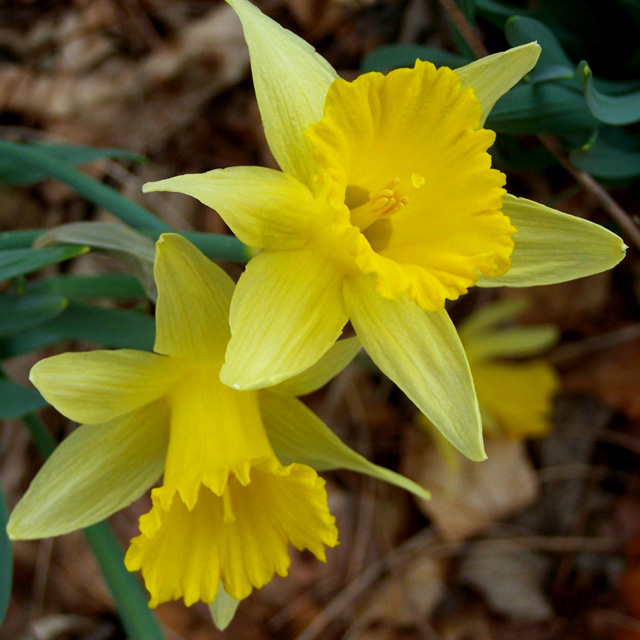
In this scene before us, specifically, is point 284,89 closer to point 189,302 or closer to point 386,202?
point 386,202

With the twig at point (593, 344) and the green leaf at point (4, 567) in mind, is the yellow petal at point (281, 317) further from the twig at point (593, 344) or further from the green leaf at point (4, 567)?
the twig at point (593, 344)

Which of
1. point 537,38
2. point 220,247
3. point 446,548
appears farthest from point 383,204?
point 446,548

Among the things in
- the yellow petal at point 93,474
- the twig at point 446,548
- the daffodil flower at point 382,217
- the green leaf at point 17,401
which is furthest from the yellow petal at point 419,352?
the twig at point 446,548

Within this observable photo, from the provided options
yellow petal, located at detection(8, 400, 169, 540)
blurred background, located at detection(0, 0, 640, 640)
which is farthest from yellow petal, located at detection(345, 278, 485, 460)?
blurred background, located at detection(0, 0, 640, 640)

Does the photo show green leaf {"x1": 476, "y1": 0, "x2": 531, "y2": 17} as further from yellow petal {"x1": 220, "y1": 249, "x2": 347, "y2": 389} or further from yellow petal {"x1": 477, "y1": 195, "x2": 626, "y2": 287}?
yellow petal {"x1": 220, "y1": 249, "x2": 347, "y2": 389}

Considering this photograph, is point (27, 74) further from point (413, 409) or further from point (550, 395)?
point (550, 395)

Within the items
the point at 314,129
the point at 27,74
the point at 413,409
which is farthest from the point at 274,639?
the point at 27,74
